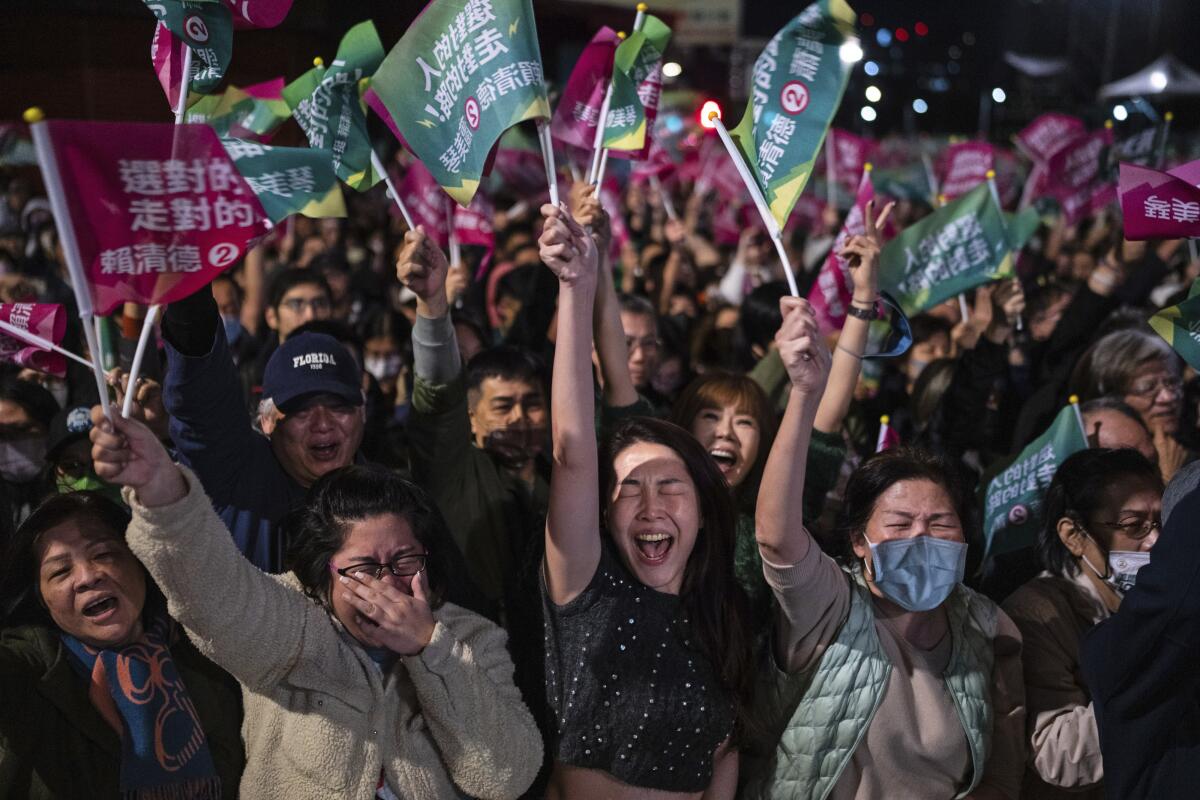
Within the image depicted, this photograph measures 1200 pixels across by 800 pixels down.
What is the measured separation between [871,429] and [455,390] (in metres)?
2.79

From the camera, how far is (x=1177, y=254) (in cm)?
1017

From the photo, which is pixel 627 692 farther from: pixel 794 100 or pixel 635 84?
pixel 635 84

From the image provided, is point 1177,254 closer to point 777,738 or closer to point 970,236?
point 970,236

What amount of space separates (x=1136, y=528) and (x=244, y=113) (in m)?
3.45

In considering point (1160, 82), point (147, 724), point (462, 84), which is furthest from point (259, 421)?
point (1160, 82)

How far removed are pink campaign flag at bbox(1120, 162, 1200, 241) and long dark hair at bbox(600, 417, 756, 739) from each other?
120cm

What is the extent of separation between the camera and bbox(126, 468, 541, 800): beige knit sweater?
2693 mm

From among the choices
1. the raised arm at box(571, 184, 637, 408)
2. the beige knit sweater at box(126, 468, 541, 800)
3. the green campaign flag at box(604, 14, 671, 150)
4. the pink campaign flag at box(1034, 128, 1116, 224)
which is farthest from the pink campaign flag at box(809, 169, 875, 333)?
the pink campaign flag at box(1034, 128, 1116, 224)

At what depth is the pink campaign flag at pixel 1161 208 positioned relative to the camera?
3312 millimetres

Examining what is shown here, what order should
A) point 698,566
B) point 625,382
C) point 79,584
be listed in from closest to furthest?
point 79,584 → point 698,566 → point 625,382

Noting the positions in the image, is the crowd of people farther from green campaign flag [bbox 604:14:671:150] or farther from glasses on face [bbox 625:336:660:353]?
glasses on face [bbox 625:336:660:353]

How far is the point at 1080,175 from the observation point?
9.10 metres

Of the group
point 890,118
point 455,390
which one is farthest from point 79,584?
point 890,118

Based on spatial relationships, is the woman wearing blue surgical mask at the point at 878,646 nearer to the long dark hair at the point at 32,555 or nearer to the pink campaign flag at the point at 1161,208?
the pink campaign flag at the point at 1161,208
